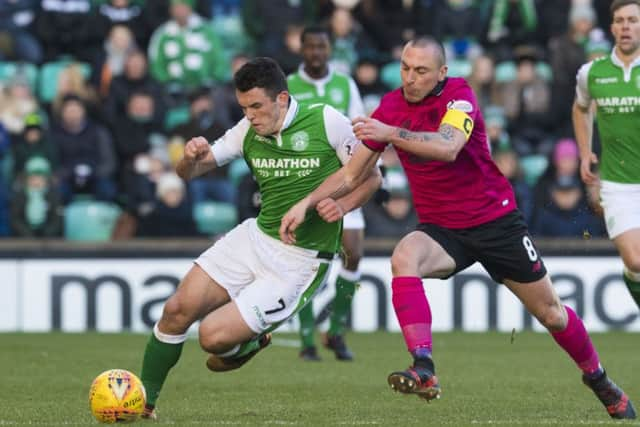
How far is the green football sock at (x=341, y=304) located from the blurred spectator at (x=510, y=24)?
318 inches

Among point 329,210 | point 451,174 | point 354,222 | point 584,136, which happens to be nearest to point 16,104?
point 354,222

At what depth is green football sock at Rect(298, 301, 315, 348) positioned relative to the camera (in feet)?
44.4

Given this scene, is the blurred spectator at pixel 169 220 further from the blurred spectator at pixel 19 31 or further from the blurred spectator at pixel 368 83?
the blurred spectator at pixel 19 31

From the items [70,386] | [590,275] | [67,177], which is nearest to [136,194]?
[67,177]

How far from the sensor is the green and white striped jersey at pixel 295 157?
30.7 feet

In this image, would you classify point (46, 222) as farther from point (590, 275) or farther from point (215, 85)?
point (590, 275)

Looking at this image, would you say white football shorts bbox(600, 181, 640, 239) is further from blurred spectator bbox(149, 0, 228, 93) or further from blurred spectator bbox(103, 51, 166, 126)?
blurred spectator bbox(149, 0, 228, 93)

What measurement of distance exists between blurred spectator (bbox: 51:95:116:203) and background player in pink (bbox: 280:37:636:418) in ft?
32.3

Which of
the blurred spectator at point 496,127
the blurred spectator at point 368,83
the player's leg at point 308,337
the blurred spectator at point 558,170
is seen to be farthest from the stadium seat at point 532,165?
the player's leg at point 308,337

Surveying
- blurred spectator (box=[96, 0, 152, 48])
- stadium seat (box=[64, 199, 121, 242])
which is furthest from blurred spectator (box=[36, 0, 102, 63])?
stadium seat (box=[64, 199, 121, 242])

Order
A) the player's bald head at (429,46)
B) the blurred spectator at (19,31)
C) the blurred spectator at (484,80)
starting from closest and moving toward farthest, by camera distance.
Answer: the player's bald head at (429,46), the blurred spectator at (484,80), the blurred spectator at (19,31)

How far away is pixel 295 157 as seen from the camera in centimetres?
936

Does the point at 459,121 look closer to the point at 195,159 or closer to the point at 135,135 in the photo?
the point at 195,159

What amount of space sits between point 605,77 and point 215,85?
920 centimetres
